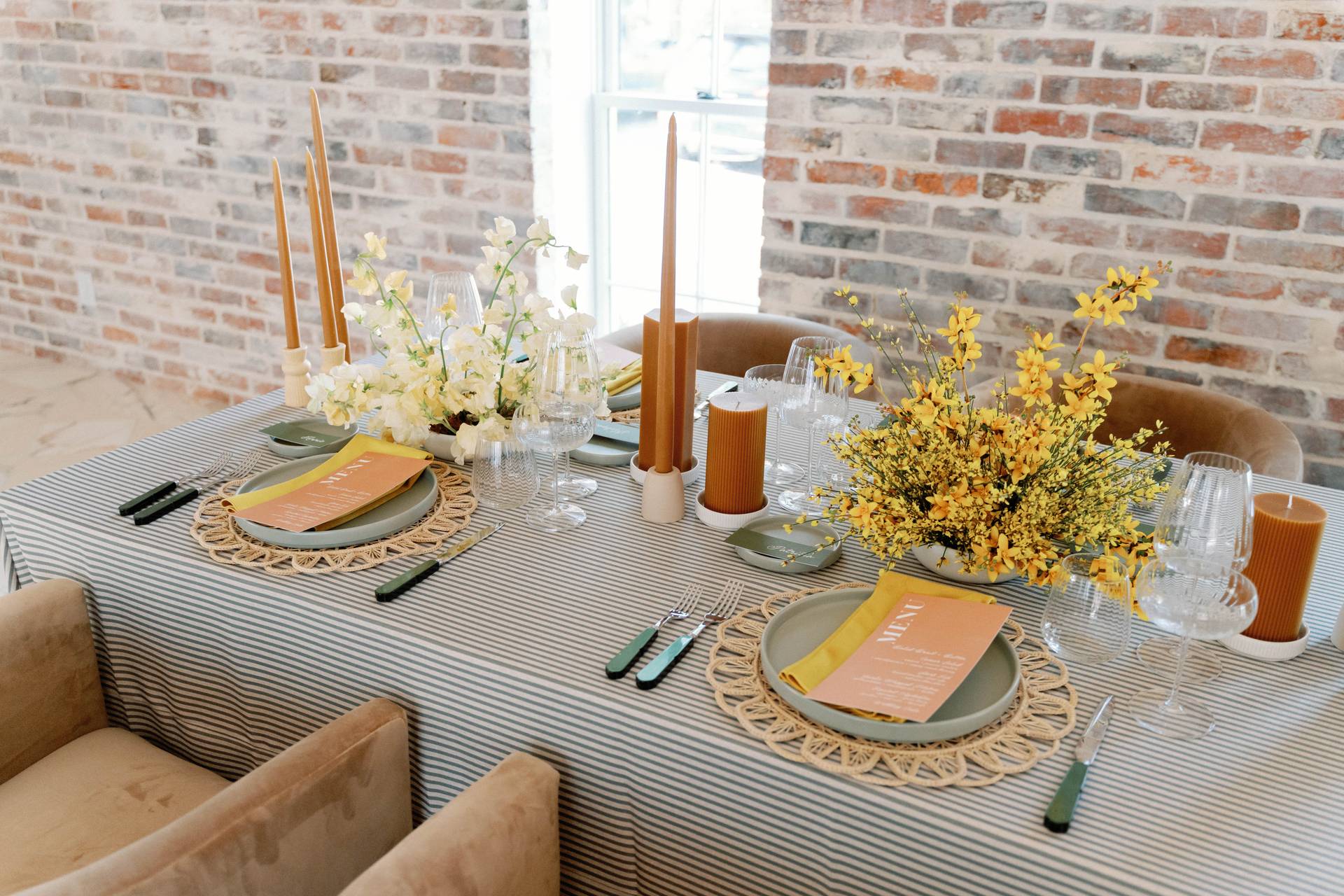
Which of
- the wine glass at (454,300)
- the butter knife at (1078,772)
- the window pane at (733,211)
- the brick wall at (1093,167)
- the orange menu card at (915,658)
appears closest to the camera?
the butter knife at (1078,772)

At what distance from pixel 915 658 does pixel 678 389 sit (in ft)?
1.73

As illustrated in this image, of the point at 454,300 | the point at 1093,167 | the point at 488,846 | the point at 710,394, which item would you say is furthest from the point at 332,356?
the point at 1093,167

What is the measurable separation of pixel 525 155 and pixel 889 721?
7.25 ft

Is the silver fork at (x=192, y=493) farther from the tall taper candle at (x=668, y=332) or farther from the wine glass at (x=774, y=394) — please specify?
the wine glass at (x=774, y=394)

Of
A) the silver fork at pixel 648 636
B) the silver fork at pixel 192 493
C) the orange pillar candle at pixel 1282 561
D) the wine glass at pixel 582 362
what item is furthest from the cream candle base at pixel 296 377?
the orange pillar candle at pixel 1282 561

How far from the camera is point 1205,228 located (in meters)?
2.19

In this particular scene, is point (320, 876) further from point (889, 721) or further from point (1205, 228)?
point (1205, 228)

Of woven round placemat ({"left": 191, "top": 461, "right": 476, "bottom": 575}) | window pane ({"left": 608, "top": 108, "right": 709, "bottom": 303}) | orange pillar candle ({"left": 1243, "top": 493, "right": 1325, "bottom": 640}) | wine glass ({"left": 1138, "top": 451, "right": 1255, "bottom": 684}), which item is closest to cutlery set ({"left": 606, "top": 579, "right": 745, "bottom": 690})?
woven round placemat ({"left": 191, "top": 461, "right": 476, "bottom": 575})

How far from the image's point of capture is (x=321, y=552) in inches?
53.7

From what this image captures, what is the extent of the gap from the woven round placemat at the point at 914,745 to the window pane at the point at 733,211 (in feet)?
6.04

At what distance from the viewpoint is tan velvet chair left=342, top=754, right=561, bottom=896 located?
3.18 ft

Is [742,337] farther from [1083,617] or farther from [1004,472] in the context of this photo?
[1083,617]

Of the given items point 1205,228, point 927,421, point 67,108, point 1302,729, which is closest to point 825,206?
point 1205,228

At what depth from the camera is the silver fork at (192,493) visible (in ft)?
4.73
